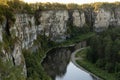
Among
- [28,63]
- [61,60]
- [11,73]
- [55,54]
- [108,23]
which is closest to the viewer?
[11,73]

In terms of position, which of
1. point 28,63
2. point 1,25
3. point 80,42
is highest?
point 1,25

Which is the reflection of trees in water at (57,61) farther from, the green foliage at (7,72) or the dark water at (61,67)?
the green foliage at (7,72)

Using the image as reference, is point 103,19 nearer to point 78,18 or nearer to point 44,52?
point 78,18

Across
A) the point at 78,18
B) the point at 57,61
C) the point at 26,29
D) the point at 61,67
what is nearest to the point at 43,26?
the point at 57,61

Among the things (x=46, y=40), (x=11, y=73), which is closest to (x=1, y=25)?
(x=11, y=73)

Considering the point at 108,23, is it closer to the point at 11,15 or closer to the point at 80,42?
the point at 80,42

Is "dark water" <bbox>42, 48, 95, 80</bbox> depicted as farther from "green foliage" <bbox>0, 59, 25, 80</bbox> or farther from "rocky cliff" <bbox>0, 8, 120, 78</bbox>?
"green foliage" <bbox>0, 59, 25, 80</bbox>

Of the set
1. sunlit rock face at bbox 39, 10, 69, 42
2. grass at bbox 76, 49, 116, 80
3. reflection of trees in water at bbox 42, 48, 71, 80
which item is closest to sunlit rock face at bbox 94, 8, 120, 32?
sunlit rock face at bbox 39, 10, 69, 42
